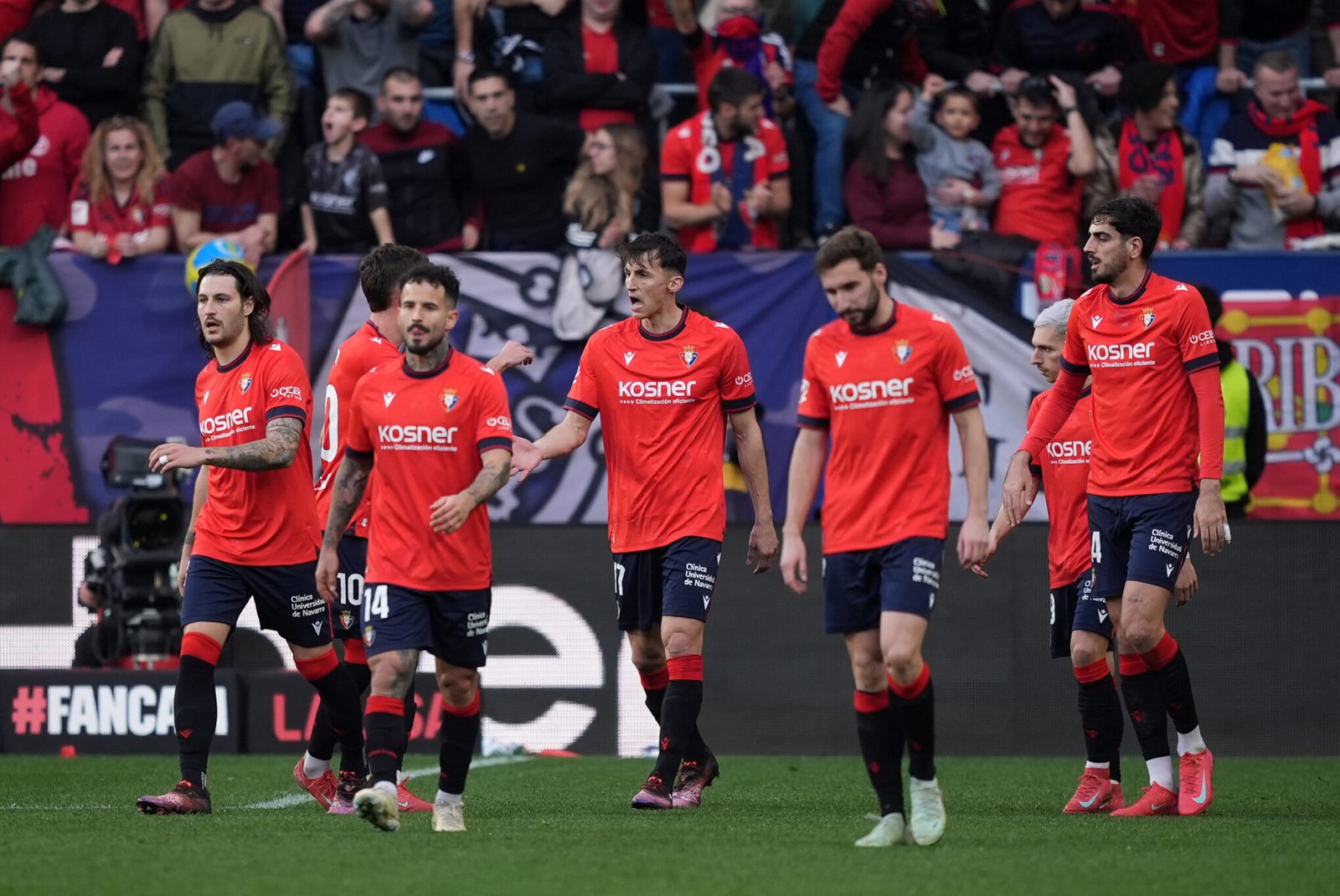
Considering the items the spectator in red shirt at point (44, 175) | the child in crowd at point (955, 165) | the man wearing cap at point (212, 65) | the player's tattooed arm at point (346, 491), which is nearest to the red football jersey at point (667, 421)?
the player's tattooed arm at point (346, 491)

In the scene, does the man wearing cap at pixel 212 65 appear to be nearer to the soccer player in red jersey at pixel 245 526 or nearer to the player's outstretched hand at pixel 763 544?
the soccer player in red jersey at pixel 245 526

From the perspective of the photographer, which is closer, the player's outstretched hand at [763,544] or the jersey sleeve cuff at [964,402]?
the jersey sleeve cuff at [964,402]

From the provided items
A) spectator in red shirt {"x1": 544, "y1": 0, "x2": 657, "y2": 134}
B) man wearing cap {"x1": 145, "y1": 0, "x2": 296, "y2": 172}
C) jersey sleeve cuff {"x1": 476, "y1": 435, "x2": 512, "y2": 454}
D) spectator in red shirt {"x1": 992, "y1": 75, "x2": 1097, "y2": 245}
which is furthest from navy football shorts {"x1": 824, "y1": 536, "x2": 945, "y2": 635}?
man wearing cap {"x1": 145, "y1": 0, "x2": 296, "y2": 172}

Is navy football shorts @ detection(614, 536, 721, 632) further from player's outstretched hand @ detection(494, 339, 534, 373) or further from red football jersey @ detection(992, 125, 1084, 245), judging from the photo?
red football jersey @ detection(992, 125, 1084, 245)

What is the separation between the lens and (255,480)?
8312 millimetres

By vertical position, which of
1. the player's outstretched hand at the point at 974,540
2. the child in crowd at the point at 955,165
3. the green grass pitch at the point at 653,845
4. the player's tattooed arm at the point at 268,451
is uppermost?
the child in crowd at the point at 955,165

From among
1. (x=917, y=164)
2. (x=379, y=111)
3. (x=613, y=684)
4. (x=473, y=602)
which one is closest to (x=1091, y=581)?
(x=473, y=602)

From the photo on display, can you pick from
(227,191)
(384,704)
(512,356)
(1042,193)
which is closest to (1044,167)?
(1042,193)

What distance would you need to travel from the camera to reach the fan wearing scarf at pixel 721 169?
45.8 ft

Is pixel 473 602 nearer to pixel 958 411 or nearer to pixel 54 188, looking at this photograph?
pixel 958 411

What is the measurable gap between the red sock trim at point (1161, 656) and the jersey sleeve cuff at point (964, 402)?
6.37 ft

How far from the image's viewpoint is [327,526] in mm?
7609

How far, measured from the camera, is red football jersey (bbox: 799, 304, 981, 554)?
7141 mm

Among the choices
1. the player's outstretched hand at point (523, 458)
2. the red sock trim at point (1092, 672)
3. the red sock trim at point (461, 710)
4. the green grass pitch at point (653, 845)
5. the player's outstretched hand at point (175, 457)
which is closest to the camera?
the green grass pitch at point (653, 845)
